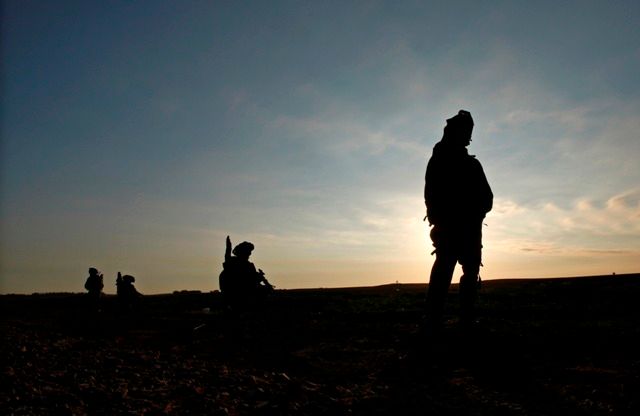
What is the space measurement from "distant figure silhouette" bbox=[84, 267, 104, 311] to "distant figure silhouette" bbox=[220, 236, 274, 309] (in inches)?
370

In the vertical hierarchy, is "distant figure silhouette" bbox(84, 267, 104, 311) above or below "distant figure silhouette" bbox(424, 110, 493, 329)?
below

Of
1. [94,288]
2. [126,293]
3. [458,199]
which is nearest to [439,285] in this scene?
[458,199]

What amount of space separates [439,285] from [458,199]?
1.20m

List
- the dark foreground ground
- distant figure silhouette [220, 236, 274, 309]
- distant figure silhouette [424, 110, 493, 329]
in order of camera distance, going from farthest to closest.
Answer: distant figure silhouette [220, 236, 274, 309], distant figure silhouette [424, 110, 493, 329], the dark foreground ground

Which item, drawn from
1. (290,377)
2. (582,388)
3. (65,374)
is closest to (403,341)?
(290,377)

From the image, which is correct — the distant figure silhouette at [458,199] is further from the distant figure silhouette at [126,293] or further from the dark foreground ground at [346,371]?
the distant figure silhouette at [126,293]

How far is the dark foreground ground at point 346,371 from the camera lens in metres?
3.17

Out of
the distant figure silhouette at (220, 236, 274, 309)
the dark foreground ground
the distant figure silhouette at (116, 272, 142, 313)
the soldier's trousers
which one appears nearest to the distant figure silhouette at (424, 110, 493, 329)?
the soldier's trousers

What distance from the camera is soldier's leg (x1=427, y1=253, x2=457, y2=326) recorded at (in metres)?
5.46

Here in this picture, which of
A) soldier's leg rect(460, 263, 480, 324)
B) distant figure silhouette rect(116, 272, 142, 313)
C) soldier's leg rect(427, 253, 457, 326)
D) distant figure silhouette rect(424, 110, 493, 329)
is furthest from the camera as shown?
distant figure silhouette rect(116, 272, 142, 313)

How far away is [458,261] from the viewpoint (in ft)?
20.2

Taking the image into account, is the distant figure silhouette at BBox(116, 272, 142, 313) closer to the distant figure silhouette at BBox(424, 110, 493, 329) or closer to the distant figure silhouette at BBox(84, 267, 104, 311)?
the distant figure silhouette at BBox(84, 267, 104, 311)

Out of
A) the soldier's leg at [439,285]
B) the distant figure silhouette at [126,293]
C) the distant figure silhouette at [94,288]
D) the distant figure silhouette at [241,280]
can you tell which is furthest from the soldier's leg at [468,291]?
the distant figure silhouette at [94,288]

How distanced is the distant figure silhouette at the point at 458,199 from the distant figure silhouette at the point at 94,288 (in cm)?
1462
